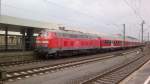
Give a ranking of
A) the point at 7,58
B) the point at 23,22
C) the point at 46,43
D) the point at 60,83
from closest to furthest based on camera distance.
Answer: the point at 60,83
the point at 7,58
the point at 46,43
the point at 23,22

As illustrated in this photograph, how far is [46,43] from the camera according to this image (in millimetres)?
25641

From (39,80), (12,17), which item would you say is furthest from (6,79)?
(12,17)

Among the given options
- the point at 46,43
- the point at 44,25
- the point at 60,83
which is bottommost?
the point at 60,83

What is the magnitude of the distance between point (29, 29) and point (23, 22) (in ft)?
15.2

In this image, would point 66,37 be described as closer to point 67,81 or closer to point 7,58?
point 7,58

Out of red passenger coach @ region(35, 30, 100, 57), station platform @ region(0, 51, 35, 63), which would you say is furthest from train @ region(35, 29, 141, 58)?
station platform @ region(0, 51, 35, 63)

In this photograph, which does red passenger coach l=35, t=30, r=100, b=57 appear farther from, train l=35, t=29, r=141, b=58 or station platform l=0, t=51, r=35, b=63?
station platform l=0, t=51, r=35, b=63

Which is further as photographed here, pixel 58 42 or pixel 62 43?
pixel 62 43

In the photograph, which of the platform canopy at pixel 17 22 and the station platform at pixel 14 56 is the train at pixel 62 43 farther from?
the platform canopy at pixel 17 22

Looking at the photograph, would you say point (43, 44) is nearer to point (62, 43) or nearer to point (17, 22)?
point (62, 43)

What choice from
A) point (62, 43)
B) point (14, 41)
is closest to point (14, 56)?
point (62, 43)

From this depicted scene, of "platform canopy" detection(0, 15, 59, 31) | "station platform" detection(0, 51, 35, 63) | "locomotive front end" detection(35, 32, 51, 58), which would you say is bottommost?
"station platform" detection(0, 51, 35, 63)

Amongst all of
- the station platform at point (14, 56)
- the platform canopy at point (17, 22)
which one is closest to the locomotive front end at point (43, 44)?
the station platform at point (14, 56)

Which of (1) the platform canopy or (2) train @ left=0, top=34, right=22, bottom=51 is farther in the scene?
(2) train @ left=0, top=34, right=22, bottom=51
